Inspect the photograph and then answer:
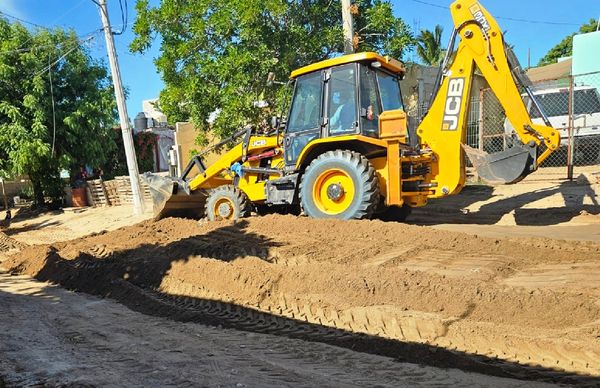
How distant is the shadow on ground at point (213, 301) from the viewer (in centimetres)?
356

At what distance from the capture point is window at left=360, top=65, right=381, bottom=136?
8211mm

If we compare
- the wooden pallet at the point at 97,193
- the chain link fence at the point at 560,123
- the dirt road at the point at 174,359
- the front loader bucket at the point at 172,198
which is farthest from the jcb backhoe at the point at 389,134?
the wooden pallet at the point at 97,193

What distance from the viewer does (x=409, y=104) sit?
680 inches

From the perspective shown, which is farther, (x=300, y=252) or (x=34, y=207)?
(x=34, y=207)

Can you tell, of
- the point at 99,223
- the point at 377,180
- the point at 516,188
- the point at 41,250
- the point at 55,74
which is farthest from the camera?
the point at 55,74

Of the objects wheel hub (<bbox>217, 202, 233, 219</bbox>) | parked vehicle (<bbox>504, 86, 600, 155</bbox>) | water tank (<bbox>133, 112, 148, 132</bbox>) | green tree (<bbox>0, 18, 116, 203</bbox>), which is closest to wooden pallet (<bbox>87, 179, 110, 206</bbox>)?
green tree (<bbox>0, 18, 116, 203</bbox>)

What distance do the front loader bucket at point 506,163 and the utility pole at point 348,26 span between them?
4740 mm

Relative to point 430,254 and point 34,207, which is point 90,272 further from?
point 34,207

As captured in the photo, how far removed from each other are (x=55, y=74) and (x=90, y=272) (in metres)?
13.7

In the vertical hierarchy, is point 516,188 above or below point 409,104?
below

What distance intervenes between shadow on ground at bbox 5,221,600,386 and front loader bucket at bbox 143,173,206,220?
268 centimetres

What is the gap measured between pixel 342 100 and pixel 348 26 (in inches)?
154

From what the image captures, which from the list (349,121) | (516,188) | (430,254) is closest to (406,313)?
(430,254)

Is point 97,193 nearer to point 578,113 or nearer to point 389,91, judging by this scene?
point 389,91
